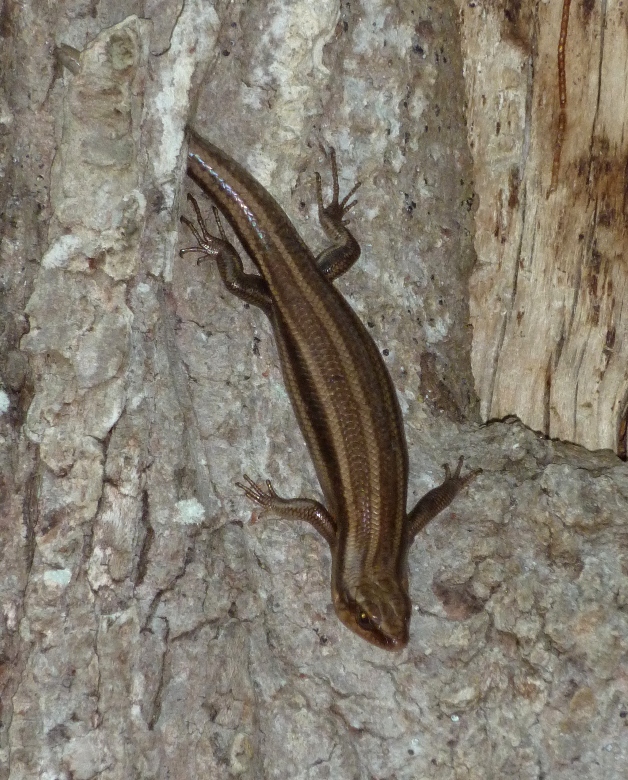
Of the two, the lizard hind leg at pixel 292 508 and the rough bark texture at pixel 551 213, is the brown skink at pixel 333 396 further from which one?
the rough bark texture at pixel 551 213

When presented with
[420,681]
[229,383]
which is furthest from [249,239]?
[420,681]

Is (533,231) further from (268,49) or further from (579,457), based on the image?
(268,49)

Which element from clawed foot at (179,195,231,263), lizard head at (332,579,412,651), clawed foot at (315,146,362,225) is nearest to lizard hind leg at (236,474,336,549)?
lizard head at (332,579,412,651)

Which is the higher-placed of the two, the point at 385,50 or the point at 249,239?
the point at 385,50

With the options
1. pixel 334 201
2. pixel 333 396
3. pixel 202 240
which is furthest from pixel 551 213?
pixel 202 240

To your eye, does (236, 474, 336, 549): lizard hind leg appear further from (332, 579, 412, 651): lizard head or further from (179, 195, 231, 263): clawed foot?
(179, 195, 231, 263): clawed foot

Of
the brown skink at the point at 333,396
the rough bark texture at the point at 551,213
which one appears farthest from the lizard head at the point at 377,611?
the rough bark texture at the point at 551,213
